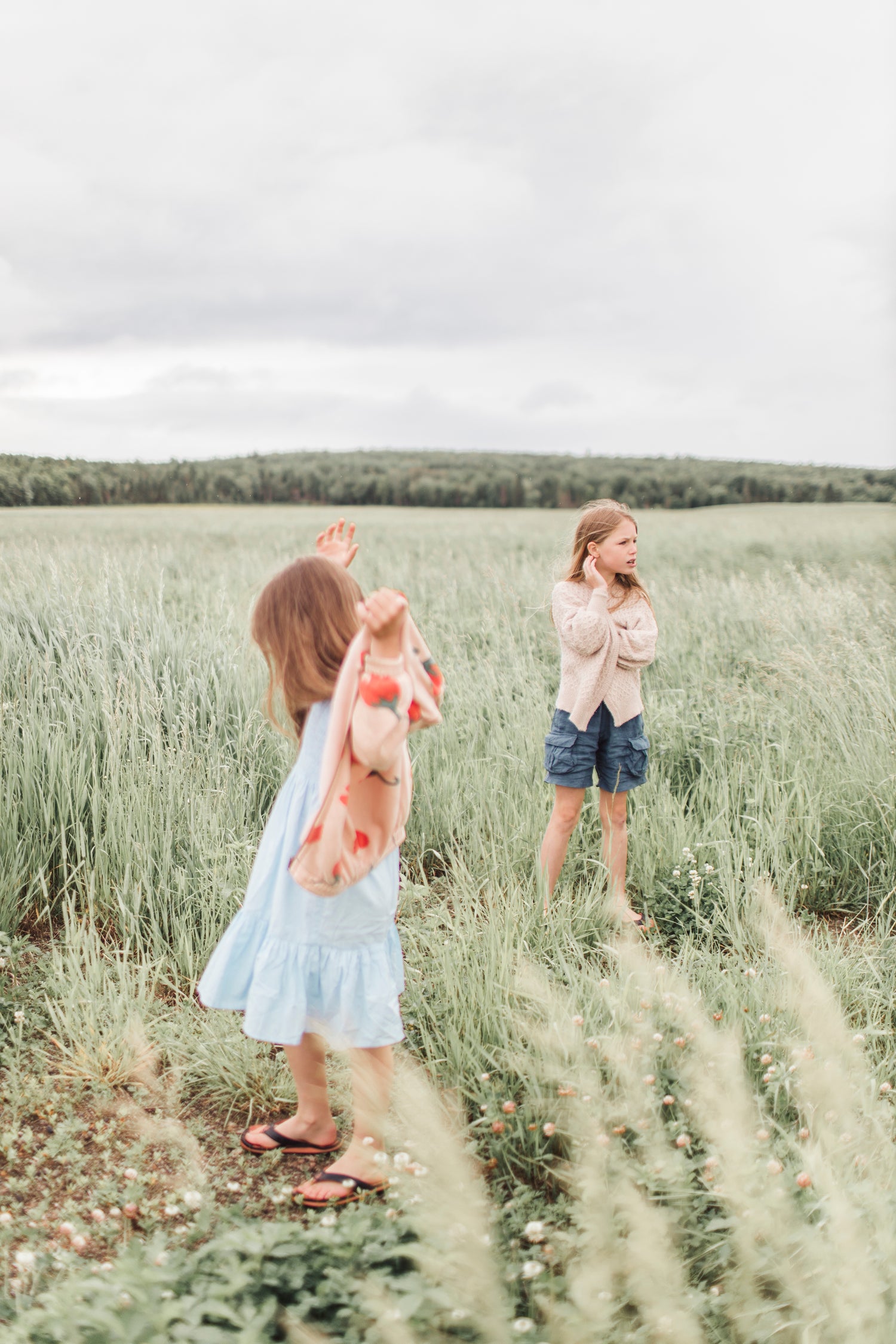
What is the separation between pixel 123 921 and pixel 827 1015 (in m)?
2.45

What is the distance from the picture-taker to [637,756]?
371cm

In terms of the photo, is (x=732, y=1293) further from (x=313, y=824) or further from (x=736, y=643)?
(x=736, y=643)

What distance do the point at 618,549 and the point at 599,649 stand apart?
1.39ft

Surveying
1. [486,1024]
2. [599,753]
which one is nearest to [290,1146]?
[486,1024]

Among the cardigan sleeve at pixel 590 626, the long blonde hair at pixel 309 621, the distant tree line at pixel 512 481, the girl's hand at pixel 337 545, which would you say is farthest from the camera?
the distant tree line at pixel 512 481

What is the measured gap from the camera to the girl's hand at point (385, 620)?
179cm

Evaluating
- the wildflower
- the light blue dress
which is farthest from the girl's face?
the wildflower

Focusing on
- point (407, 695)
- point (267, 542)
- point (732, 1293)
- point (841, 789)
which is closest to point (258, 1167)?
point (732, 1293)

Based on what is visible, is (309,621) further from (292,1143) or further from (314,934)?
(292,1143)

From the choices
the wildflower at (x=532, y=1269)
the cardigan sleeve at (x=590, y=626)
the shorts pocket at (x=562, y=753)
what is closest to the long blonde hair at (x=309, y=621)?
the wildflower at (x=532, y=1269)

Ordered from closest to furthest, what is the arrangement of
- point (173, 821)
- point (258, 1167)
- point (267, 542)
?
point (258, 1167) < point (173, 821) < point (267, 542)

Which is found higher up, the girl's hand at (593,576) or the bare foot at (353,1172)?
the girl's hand at (593,576)

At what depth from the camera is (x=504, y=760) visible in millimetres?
4691

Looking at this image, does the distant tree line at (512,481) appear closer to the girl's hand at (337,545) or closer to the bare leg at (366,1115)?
the girl's hand at (337,545)
